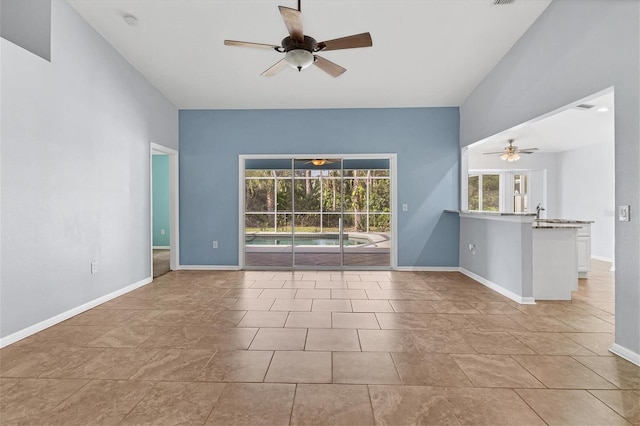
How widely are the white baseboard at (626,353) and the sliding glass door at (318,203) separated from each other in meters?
3.56

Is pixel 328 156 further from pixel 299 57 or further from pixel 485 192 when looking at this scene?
pixel 485 192

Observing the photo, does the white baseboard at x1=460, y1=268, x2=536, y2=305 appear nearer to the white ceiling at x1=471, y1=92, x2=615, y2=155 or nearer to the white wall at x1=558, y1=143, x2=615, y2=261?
the white ceiling at x1=471, y1=92, x2=615, y2=155

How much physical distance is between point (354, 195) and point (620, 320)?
409cm

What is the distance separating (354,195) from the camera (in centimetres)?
601

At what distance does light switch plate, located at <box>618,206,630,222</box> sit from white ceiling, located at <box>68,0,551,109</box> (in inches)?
90.8

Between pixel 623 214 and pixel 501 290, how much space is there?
6.75ft

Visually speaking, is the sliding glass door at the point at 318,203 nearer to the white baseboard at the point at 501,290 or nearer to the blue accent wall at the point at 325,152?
the blue accent wall at the point at 325,152

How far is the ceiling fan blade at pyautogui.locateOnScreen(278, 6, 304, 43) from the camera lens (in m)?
2.29

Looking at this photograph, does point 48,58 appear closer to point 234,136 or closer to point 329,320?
point 234,136

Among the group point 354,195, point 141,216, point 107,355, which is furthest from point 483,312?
point 141,216

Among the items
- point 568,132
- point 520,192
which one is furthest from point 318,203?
point 520,192

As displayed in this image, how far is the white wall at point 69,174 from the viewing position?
2.72 m

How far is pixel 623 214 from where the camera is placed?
2.42 meters

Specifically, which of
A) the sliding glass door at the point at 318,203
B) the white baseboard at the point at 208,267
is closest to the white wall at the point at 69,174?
the white baseboard at the point at 208,267
